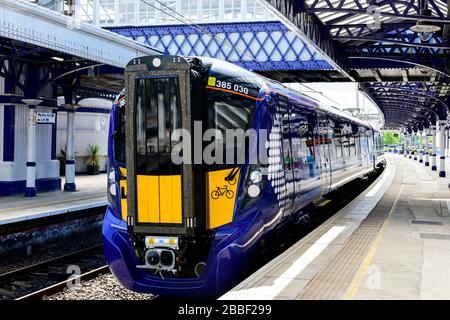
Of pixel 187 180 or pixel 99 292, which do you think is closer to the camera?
pixel 187 180

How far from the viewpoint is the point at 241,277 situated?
660cm

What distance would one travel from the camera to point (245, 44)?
2753 cm

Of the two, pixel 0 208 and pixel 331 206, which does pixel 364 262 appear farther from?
pixel 0 208

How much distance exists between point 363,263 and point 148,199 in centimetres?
312

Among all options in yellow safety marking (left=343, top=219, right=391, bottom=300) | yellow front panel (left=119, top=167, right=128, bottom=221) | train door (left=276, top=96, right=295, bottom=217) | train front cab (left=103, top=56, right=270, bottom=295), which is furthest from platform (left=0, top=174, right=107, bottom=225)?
yellow safety marking (left=343, top=219, right=391, bottom=300)

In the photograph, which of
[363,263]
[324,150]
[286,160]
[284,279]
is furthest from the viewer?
[324,150]

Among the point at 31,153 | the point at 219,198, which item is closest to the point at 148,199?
the point at 219,198

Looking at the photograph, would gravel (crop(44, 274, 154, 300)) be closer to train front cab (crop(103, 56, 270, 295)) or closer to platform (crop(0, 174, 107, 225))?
train front cab (crop(103, 56, 270, 295))

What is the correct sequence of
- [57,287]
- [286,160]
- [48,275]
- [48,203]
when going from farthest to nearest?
[48,203] → [48,275] → [57,287] → [286,160]

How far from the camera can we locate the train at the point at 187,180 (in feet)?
21.0

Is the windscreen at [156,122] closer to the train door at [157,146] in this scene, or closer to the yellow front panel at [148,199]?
the train door at [157,146]

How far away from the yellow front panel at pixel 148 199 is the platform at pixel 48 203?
288 inches

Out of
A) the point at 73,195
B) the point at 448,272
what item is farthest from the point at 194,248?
the point at 73,195

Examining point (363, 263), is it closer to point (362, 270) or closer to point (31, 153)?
point (362, 270)
